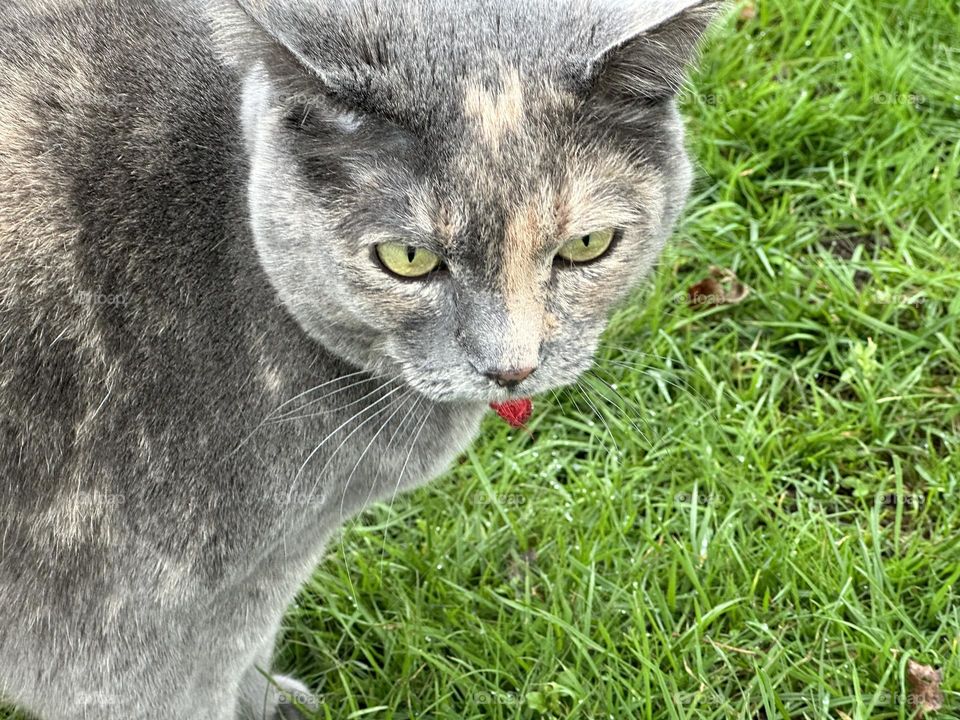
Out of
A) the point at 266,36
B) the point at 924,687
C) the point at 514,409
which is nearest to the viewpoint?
the point at 266,36

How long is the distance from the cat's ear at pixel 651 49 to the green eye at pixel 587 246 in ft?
0.69

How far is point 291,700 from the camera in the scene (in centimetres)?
251

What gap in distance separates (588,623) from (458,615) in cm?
29

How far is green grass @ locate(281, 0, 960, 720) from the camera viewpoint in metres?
2.49

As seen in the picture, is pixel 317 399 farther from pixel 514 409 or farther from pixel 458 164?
pixel 458 164

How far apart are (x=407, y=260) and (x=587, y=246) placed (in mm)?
277

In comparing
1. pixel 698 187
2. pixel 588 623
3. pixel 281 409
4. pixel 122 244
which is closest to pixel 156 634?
pixel 281 409

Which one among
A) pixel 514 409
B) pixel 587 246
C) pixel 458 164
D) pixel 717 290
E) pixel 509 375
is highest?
pixel 458 164

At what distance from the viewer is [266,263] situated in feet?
6.20
